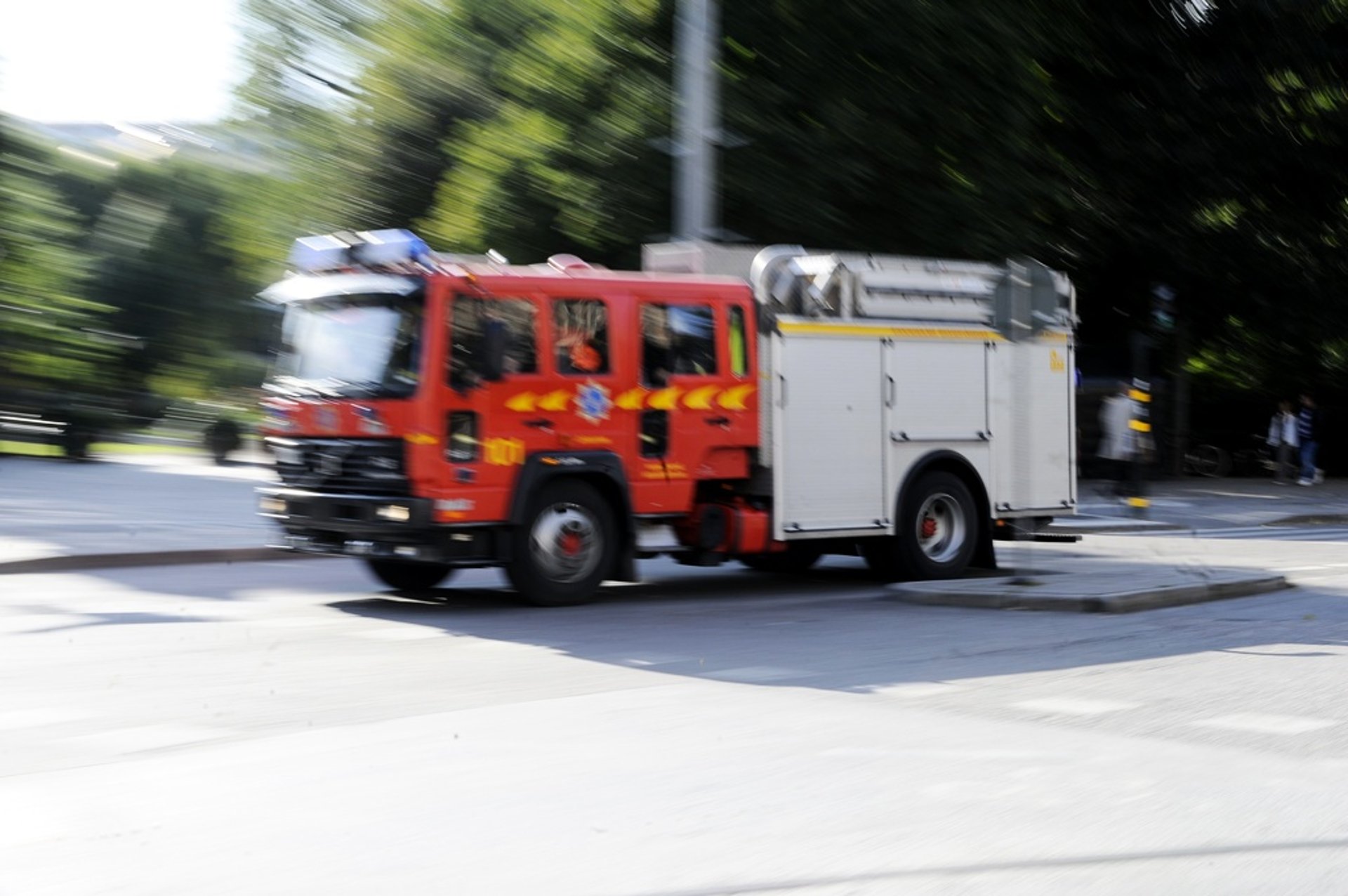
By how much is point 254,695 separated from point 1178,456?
2799cm

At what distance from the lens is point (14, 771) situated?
6145mm

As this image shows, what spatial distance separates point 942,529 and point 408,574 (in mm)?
4533

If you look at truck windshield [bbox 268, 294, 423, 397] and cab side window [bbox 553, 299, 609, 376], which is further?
cab side window [bbox 553, 299, 609, 376]

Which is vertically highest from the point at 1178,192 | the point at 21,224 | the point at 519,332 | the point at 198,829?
the point at 1178,192

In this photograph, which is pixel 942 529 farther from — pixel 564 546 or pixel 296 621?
pixel 296 621

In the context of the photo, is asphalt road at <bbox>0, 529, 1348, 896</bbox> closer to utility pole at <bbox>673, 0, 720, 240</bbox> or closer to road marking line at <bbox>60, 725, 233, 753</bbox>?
road marking line at <bbox>60, 725, 233, 753</bbox>

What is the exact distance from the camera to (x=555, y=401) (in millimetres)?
11812

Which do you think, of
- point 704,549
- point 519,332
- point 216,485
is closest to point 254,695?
point 519,332

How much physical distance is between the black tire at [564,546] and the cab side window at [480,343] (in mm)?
986

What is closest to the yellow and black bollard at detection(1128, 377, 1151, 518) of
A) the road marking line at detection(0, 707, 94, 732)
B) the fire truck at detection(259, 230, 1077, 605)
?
the fire truck at detection(259, 230, 1077, 605)

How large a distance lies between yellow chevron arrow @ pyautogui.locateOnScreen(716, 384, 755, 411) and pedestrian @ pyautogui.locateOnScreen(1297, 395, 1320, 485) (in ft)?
67.5

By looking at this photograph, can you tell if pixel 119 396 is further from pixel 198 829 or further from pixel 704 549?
pixel 198 829

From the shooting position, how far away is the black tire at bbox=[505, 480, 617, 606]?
11.8m

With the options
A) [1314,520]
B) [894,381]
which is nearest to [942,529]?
[894,381]
